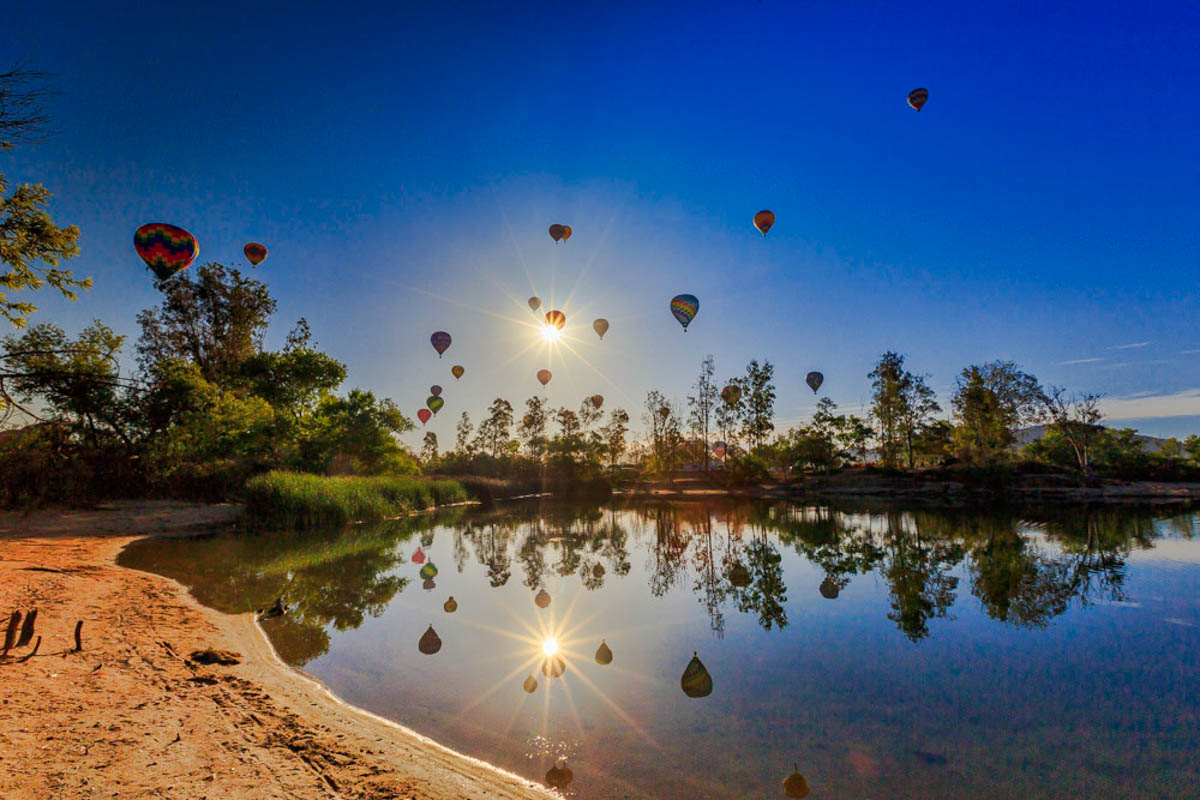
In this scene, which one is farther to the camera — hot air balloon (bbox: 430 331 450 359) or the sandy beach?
hot air balloon (bbox: 430 331 450 359)

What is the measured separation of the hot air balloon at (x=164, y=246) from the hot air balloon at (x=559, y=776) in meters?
16.7

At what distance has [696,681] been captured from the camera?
18.3 feet

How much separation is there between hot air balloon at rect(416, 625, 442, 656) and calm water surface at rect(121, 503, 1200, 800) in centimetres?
10

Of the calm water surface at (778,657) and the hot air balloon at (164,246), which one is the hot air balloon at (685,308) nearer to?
the calm water surface at (778,657)

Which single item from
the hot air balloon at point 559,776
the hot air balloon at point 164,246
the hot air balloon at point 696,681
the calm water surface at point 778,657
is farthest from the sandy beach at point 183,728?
the hot air balloon at point 164,246

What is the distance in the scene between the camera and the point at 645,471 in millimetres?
52156

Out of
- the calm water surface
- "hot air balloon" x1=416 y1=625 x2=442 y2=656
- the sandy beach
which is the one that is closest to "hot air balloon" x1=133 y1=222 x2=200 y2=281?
the calm water surface

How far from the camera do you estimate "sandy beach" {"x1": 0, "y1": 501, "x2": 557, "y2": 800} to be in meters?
3.03

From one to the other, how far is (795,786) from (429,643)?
16.6 ft

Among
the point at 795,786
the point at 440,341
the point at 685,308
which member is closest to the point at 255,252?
the point at 440,341

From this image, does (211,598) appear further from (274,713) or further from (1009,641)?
(1009,641)

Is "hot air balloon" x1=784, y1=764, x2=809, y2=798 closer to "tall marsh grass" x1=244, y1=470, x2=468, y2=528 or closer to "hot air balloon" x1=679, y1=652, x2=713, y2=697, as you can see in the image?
"hot air balloon" x1=679, y1=652, x2=713, y2=697

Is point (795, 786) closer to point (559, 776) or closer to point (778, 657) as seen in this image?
point (559, 776)

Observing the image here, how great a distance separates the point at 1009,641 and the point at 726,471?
125 ft
